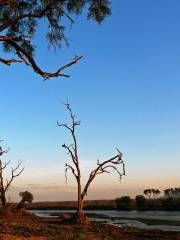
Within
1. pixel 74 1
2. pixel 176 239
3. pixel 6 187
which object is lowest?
pixel 176 239

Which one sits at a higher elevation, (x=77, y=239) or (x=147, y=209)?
(x=147, y=209)

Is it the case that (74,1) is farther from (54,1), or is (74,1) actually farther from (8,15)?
(8,15)

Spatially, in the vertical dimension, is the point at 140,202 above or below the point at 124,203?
below

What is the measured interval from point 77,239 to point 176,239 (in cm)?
489

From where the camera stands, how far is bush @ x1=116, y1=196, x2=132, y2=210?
263 ft

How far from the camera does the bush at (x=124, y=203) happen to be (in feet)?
263

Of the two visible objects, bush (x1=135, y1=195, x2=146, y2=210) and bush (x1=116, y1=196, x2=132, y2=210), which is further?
bush (x1=116, y1=196, x2=132, y2=210)

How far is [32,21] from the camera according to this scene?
1853cm

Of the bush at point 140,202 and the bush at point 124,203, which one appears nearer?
the bush at point 140,202

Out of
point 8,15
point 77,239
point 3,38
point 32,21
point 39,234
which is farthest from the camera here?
point 39,234

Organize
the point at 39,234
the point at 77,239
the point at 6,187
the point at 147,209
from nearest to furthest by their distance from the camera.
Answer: the point at 77,239 < the point at 39,234 < the point at 6,187 < the point at 147,209

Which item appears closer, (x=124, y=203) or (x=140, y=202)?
(x=140, y=202)

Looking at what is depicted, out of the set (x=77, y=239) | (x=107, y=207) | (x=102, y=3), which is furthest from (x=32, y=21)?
(x=107, y=207)

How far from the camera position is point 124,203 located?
8088 cm
